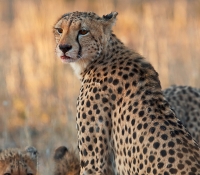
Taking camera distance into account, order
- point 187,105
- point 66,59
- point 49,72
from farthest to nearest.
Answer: point 49,72 < point 187,105 < point 66,59

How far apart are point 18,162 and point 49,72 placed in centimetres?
334

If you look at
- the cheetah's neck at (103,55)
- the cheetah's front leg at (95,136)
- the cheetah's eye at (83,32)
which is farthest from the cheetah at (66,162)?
the cheetah's eye at (83,32)

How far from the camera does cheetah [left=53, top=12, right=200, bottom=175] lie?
10.0 ft

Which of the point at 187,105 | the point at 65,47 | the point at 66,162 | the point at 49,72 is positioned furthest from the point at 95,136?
the point at 49,72

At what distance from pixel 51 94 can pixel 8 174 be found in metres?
3.04

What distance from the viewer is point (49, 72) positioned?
6.92 m

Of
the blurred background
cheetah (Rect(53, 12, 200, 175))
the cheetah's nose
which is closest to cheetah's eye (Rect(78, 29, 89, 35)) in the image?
cheetah (Rect(53, 12, 200, 175))

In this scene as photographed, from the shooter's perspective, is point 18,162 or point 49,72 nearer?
point 18,162

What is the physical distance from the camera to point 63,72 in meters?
6.81

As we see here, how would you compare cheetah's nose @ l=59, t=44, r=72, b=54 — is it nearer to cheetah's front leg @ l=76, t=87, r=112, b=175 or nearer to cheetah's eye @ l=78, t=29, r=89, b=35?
cheetah's eye @ l=78, t=29, r=89, b=35

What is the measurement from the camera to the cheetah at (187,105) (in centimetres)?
442

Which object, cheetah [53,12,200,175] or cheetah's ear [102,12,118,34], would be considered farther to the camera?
cheetah's ear [102,12,118,34]

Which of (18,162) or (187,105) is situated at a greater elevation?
(187,105)

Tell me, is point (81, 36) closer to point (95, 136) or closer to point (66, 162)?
point (95, 136)
